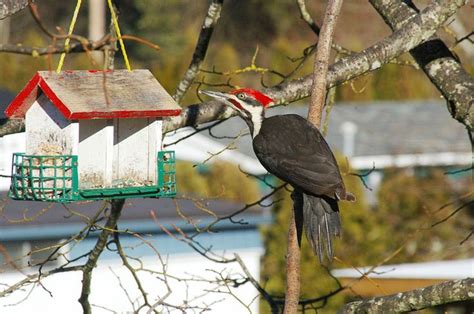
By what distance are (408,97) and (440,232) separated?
11.5 meters

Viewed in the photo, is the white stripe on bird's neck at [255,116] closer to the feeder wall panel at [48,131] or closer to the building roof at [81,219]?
the feeder wall panel at [48,131]

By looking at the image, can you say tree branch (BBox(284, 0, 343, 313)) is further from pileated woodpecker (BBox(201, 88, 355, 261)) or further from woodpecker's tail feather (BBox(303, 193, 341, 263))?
woodpecker's tail feather (BBox(303, 193, 341, 263))

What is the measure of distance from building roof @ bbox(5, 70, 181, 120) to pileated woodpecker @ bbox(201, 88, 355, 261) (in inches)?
11.5

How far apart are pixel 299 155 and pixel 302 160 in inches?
2.2

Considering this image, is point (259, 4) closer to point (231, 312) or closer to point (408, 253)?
point (408, 253)

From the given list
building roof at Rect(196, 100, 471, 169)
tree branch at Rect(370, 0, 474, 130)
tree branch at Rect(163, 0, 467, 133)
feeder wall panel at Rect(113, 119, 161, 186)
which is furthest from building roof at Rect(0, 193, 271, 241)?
building roof at Rect(196, 100, 471, 169)

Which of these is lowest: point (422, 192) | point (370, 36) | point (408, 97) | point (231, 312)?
point (231, 312)

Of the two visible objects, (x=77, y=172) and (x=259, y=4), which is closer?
(x=77, y=172)

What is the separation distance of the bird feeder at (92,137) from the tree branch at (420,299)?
2.90 ft

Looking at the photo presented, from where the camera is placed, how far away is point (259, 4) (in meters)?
31.9

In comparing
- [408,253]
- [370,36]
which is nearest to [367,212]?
[408,253]

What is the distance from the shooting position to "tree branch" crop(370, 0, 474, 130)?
4914 mm

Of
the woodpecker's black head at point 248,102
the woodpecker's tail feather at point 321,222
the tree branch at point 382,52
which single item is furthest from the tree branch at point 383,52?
→ the woodpecker's tail feather at point 321,222

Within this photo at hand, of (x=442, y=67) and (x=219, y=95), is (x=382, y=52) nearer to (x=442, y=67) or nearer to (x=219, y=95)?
(x=442, y=67)
